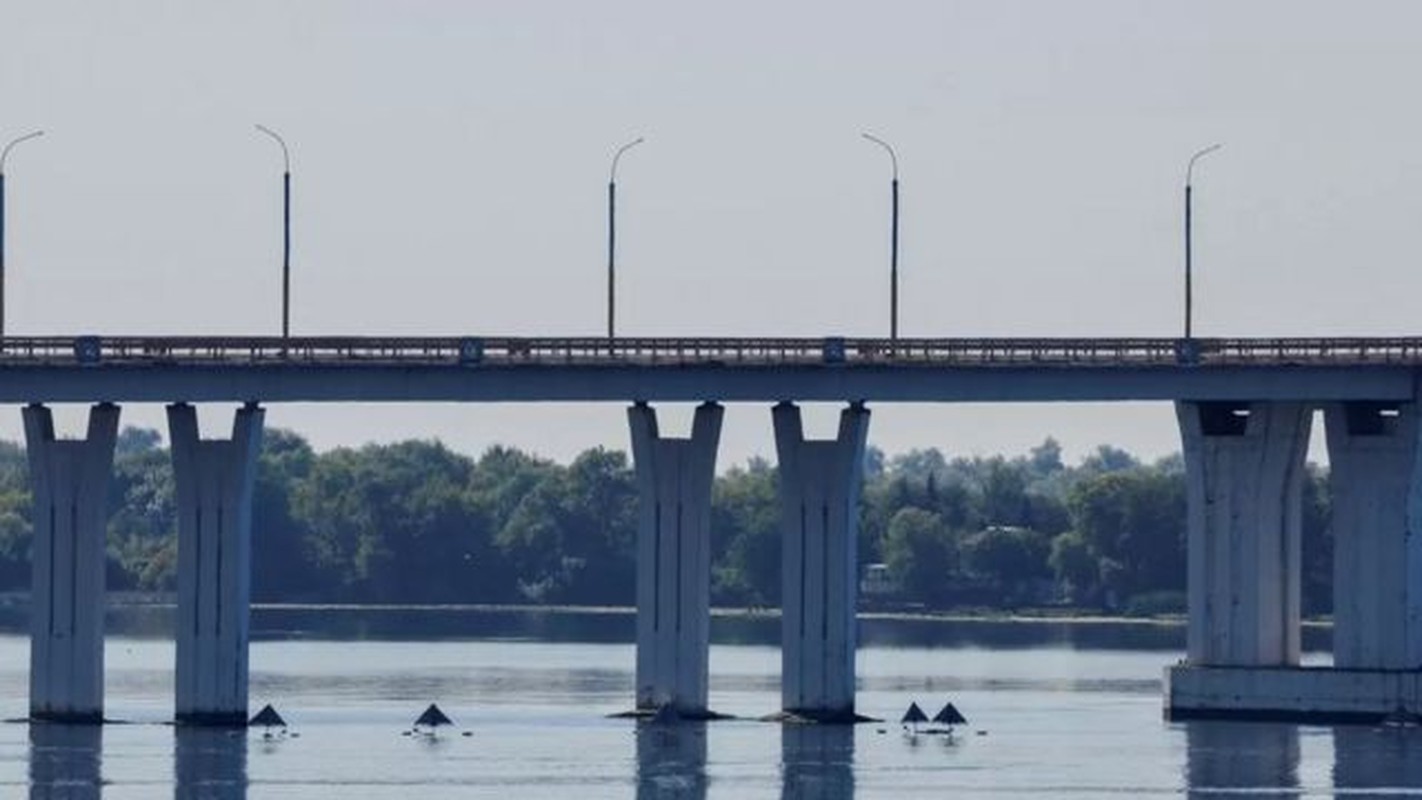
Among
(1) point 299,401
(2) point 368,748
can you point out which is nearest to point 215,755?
(2) point 368,748

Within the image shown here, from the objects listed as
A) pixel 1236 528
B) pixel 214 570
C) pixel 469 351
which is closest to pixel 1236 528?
pixel 1236 528

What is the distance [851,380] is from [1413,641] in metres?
18.2

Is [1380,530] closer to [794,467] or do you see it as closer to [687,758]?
[794,467]

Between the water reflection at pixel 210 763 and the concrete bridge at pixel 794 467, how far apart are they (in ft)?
11.4

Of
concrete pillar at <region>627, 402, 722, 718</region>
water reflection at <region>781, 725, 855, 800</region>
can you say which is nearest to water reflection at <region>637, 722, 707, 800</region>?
concrete pillar at <region>627, 402, 722, 718</region>

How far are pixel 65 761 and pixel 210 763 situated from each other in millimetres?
3643

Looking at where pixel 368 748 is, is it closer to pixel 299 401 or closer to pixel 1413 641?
pixel 299 401

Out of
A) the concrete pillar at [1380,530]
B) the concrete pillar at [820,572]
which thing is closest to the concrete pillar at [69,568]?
the concrete pillar at [820,572]

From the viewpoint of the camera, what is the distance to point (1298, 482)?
169 metres

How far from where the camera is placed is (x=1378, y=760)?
148875mm

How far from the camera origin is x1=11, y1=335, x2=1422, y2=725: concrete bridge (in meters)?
159

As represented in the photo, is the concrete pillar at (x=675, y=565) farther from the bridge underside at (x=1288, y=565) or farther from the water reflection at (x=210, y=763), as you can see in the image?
the bridge underside at (x=1288, y=565)

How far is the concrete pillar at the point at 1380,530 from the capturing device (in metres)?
166

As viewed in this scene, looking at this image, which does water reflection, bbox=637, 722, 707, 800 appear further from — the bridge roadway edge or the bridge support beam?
the bridge support beam
